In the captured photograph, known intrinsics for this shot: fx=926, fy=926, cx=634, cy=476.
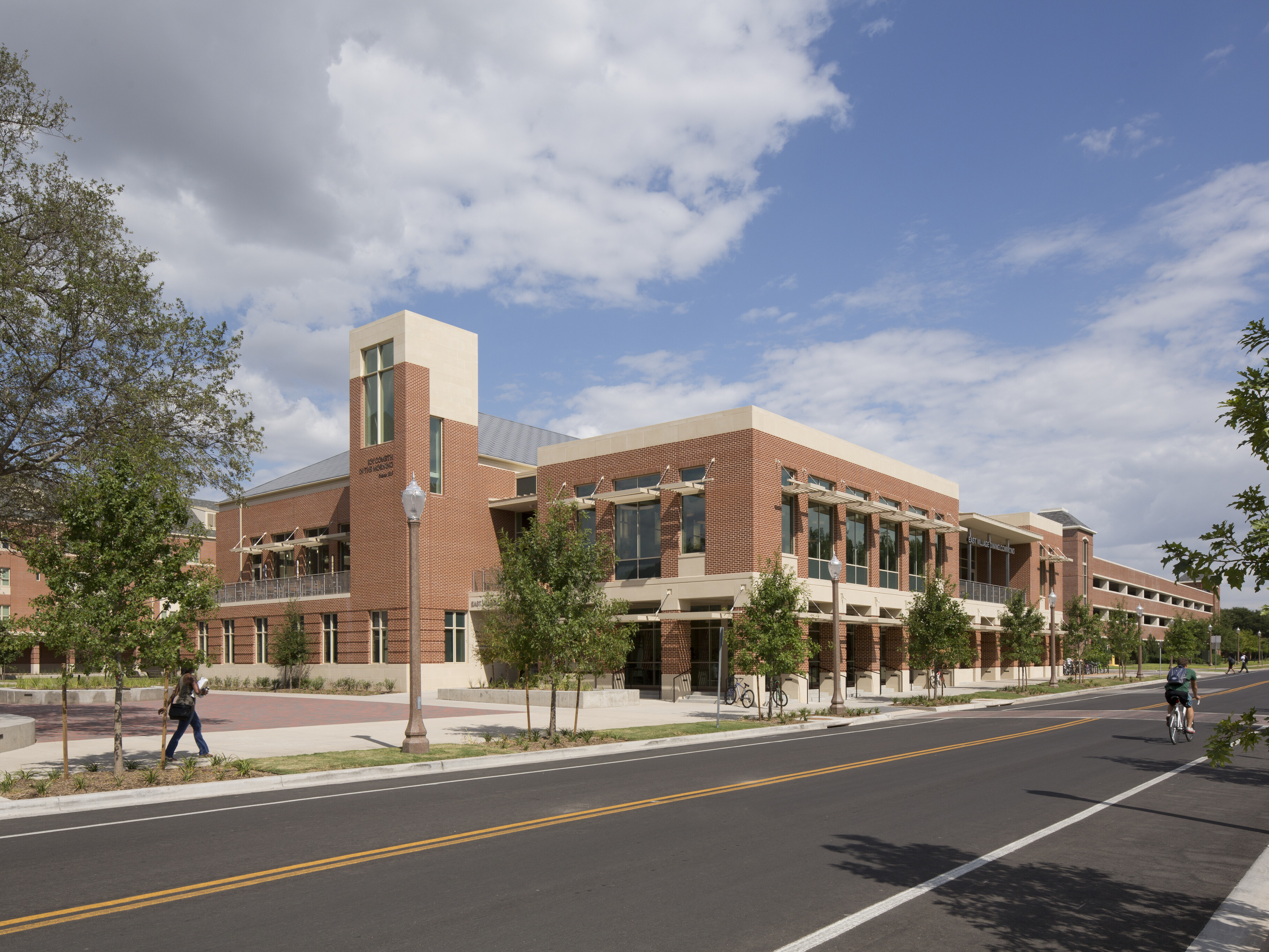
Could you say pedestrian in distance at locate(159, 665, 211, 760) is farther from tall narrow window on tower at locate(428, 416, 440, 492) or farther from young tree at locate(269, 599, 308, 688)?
young tree at locate(269, 599, 308, 688)

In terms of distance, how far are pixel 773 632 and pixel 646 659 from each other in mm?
15504

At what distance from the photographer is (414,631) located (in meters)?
18.3

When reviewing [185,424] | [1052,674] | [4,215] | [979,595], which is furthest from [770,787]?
[979,595]

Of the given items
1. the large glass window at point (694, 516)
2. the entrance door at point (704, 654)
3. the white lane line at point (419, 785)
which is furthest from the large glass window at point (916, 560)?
the white lane line at point (419, 785)

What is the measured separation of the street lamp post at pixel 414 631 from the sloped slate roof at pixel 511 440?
2630cm

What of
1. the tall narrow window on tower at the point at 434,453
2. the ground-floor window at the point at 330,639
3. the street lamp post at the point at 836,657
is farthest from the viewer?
the ground-floor window at the point at 330,639

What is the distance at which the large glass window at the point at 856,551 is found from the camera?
42.3 meters

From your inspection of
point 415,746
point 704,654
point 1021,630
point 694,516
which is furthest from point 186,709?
point 1021,630

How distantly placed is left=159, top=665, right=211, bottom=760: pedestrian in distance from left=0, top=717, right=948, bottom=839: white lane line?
13.3 feet

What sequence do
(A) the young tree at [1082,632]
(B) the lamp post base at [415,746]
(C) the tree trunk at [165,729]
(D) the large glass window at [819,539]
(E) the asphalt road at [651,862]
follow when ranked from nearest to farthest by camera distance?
1. (E) the asphalt road at [651,862]
2. (C) the tree trunk at [165,729]
3. (B) the lamp post base at [415,746]
4. (D) the large glass window at [819,539]
5. (A) the young tree at [1082,632]

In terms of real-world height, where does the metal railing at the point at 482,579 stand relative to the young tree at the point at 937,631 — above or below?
above

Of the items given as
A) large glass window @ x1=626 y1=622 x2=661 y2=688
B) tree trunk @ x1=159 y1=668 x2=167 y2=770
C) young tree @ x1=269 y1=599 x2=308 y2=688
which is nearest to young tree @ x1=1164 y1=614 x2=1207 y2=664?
large glass window @ x1=626 y1=622 x2=661 y2=688

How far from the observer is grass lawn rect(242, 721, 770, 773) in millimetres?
15633

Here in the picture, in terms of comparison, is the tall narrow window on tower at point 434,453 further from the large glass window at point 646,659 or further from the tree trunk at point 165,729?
the tree trunk at point 165,729
